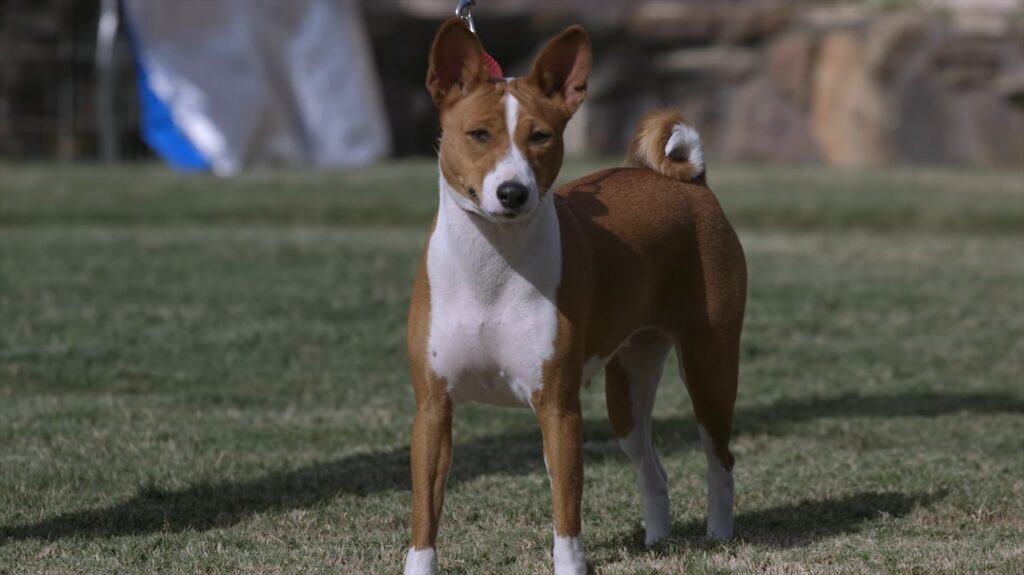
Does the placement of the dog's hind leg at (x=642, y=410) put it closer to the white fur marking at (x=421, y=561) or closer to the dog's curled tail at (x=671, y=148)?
the dog's curled tail at (x=671, y=148)

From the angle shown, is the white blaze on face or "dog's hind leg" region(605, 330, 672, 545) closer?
the white blaze on face

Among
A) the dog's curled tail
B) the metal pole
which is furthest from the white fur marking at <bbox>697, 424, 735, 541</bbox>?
the metal pole

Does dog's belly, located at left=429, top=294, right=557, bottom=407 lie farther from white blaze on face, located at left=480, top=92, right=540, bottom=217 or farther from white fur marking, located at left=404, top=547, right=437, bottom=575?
white fur marking, located at left=404, top=547, right=437, bottom=575

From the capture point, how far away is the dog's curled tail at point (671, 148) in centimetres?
536

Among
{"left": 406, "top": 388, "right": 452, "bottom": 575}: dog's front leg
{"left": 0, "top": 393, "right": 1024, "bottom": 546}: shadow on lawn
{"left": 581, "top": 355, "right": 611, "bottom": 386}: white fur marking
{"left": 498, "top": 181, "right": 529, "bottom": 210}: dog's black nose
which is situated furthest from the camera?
{"left": 0, "top": 393, "right": 1024, "bottom": 546}: shadow on lawn

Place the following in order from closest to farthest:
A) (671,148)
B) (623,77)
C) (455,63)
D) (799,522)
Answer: (455,63) < (671,148) < (799,522) < (623,77)

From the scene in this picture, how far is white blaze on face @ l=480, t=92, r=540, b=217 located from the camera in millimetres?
4016

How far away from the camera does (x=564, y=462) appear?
4.36 meters

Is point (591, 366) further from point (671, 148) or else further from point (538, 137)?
point (671, 148)

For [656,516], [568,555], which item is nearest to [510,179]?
[568,555]

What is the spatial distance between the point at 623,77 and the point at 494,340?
14.2 m

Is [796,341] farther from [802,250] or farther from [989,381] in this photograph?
[802,250]

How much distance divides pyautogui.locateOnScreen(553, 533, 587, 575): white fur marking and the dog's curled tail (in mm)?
1469

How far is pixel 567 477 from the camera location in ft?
14.3
